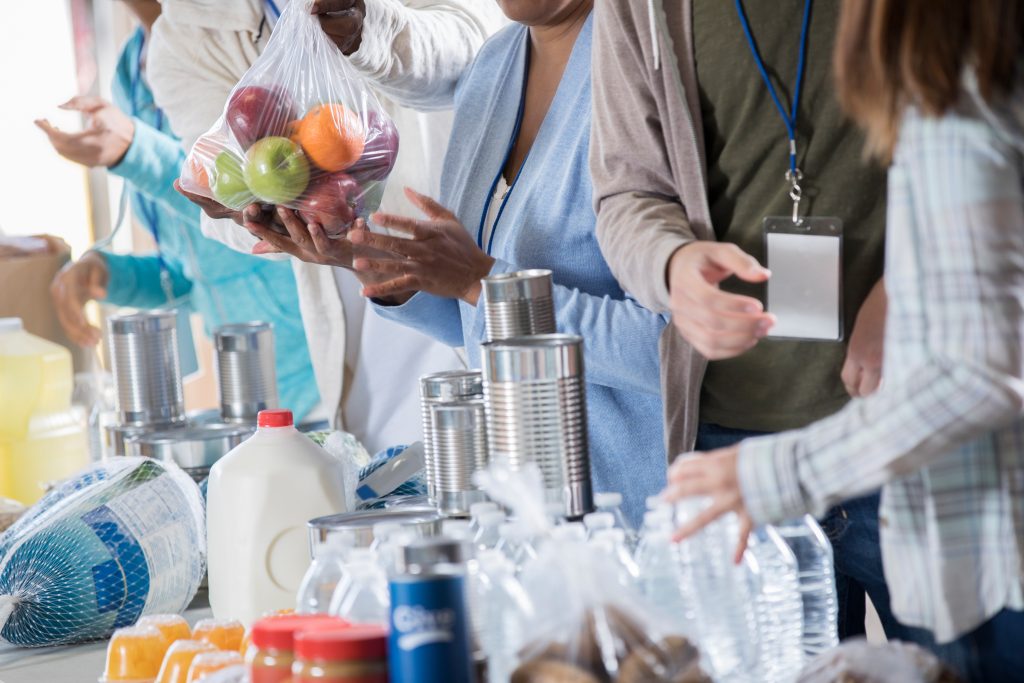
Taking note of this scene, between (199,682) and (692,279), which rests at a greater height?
(692,279)

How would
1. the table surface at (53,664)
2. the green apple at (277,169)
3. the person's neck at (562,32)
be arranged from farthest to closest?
the person's neck at (562,32) < the green apple at (277,169) < the table surface at (53,664)

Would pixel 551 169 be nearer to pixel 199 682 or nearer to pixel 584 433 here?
pixel 584 433

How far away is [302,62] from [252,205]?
27 cm

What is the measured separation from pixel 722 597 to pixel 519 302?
1.29ft

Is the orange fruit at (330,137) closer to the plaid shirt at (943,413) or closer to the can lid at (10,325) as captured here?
the plaid shirt at (943,413)

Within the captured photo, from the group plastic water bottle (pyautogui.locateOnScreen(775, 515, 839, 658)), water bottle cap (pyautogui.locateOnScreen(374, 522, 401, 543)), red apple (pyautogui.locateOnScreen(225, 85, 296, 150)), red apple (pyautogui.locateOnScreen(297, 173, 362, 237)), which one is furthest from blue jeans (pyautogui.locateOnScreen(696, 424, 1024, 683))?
red apple (pyautogui.locateOnScreen(225, 85, 296, 150))

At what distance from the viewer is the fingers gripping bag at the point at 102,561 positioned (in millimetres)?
1510

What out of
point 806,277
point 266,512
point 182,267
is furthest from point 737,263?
point 182,267

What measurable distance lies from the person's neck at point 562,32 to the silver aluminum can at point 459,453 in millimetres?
635

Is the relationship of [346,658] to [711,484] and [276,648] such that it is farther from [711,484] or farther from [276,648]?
[711,484]

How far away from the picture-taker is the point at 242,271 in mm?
2754

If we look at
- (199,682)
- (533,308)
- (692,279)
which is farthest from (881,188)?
(199,682)

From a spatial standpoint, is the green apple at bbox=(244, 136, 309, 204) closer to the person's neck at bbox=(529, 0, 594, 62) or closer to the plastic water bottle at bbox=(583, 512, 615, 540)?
the person's neck at bbox=(529, 0, 594, 62)

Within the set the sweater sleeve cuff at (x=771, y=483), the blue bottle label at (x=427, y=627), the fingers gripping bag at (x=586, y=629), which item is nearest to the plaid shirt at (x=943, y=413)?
the sweater sleeve cuff at (x=771, y=483)
